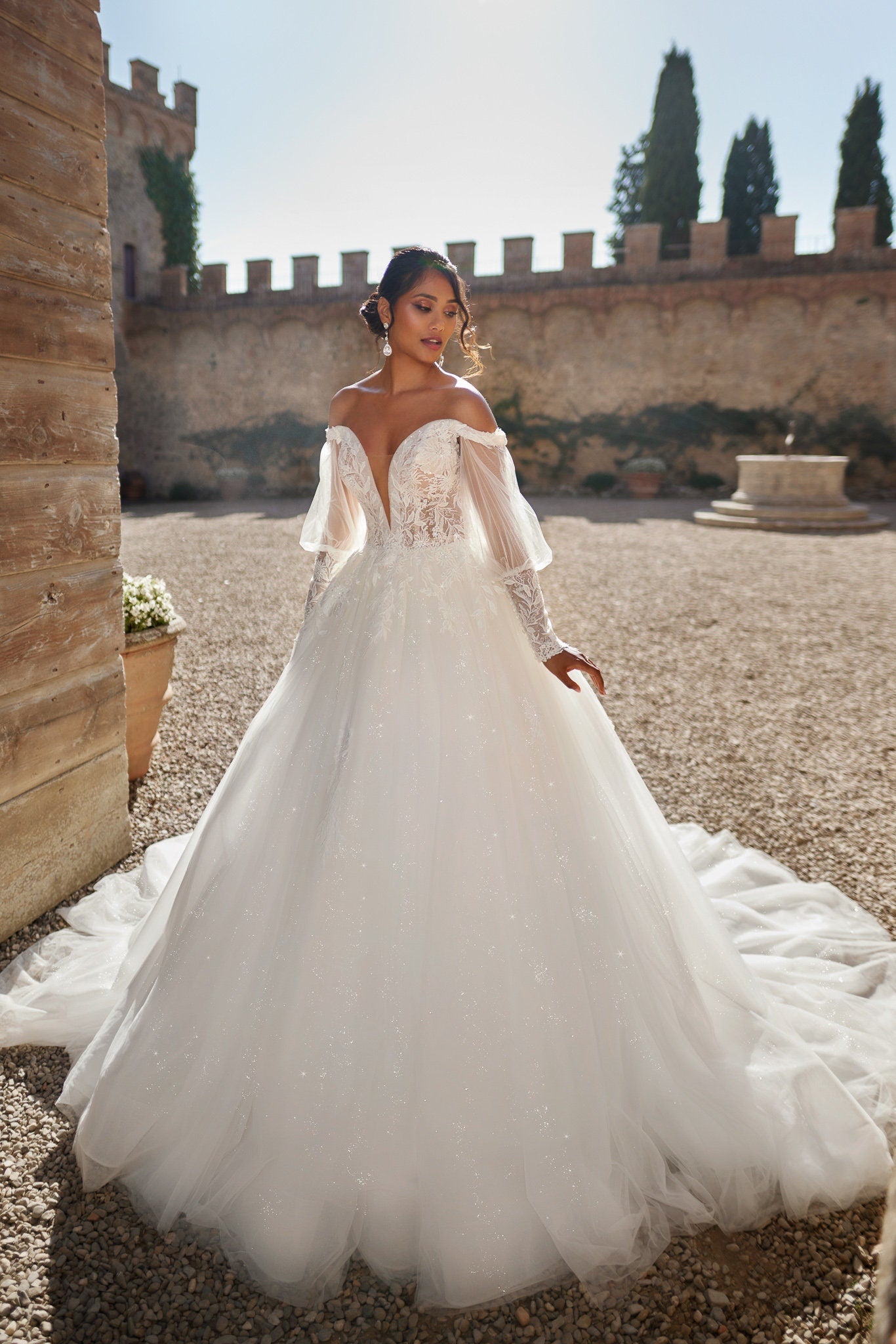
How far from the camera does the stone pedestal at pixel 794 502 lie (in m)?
12.5

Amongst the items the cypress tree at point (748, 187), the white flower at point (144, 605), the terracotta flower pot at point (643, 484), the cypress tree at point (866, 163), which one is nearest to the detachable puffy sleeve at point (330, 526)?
the white flower at point (144, 605)

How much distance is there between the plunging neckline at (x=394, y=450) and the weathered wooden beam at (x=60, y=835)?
152 centimetres

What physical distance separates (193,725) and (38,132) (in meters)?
2.62

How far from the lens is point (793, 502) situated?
1305 cm

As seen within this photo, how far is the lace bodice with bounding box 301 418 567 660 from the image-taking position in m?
1.89

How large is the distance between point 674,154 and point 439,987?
23.0 metres

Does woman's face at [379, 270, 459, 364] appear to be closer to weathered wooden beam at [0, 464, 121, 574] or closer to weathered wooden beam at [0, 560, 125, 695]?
weathered wooden beam at [0, 464, 121, 574]

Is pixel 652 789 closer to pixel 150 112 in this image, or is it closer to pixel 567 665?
pixel 567 665

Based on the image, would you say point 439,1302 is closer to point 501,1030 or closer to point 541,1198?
point 541,1198

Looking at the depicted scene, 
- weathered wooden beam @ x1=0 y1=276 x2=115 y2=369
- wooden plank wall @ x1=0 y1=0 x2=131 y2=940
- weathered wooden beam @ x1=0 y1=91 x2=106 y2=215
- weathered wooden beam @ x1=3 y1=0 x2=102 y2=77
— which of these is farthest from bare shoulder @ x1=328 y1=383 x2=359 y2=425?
weathered wooden beam @ x1=3 y1=0 x2=102 y2=77

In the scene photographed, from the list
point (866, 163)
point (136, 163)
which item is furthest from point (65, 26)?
point (866, 163)

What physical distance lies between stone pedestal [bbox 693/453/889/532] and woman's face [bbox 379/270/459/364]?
11.6 m

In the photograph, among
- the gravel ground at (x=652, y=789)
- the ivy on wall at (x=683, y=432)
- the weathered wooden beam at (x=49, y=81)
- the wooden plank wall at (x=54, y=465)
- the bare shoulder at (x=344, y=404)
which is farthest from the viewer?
the ivy on wall at (x=683, y=432)

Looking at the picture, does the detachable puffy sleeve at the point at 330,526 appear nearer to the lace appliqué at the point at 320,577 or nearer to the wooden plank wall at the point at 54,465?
Result: the lace appliqué at the point at 320,577
